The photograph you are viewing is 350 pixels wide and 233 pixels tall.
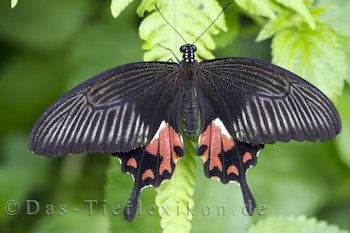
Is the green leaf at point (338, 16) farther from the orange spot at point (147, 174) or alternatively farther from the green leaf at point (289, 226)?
the orange spot at point (147, 174)

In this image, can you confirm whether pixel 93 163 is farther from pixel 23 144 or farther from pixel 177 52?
pixel 177 52

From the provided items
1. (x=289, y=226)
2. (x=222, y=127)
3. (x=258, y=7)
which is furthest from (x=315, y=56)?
(x=289, y=226)

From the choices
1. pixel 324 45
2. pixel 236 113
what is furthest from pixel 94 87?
pixel 324 45

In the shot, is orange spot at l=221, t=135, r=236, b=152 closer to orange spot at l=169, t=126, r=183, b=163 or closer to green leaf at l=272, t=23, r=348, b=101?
orange spot at l=169, t=126, r=183, b=163

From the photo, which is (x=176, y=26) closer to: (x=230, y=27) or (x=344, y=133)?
(x=230, y=27)

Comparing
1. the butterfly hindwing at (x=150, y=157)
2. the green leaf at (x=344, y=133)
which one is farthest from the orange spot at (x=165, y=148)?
the green leaf at (x=344, y=133)
